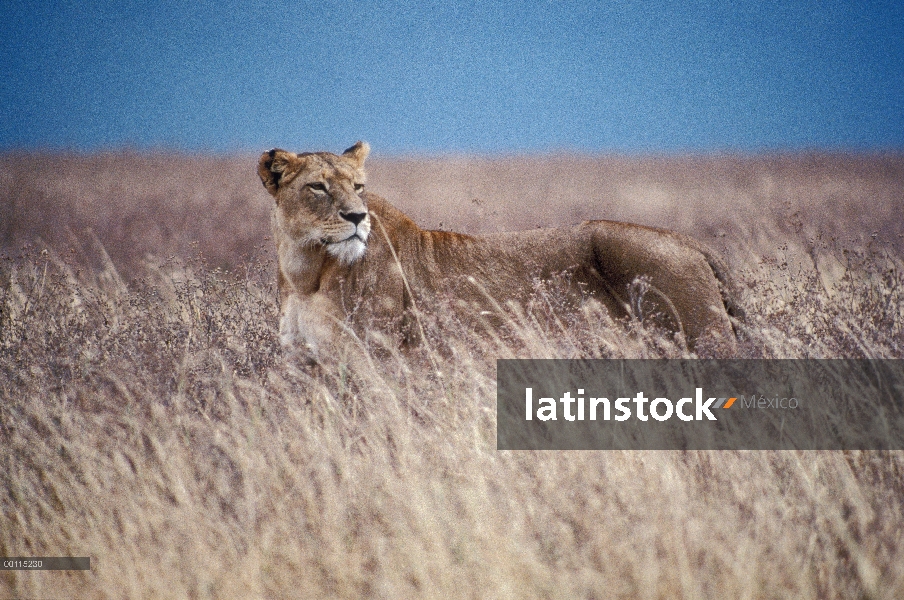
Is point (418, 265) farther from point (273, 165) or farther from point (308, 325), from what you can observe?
point (273, 165)

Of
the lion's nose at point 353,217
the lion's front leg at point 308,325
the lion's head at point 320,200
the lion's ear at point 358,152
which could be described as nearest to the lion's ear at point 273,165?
the lion's head at point 320,200

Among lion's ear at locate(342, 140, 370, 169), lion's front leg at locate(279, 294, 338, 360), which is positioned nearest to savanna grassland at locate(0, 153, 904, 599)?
lion's front leg at locate(279, 294, 338, 360)

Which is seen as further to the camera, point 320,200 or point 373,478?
point 320,200

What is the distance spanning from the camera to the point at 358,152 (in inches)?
287

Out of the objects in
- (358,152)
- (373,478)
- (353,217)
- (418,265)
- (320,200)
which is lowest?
(373,478)

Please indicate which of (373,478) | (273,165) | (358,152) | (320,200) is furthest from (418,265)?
(373,478)

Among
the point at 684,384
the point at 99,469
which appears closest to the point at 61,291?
the point at 99,469

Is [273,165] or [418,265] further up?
[273,165]

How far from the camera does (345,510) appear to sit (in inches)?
173

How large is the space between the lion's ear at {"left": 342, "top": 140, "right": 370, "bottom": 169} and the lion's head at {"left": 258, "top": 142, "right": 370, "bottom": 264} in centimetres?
19

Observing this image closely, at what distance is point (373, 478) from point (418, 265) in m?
2.62

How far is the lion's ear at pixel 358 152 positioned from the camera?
718cm

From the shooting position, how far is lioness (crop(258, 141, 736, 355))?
6.42m

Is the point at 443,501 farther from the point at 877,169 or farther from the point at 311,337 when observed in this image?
the point at 877,169
